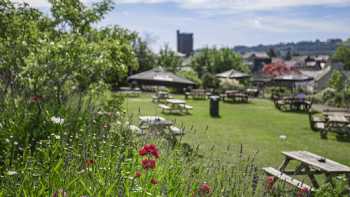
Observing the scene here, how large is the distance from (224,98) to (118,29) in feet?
56.7

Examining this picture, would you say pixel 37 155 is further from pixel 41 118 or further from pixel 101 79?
pixel 101 79

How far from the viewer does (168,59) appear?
45.3 metres

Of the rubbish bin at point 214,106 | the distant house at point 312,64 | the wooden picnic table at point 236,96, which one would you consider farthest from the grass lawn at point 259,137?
the distant house at point 312,64

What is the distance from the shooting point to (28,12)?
7887 mm

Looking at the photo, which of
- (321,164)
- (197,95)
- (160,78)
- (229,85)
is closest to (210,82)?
(229,85)

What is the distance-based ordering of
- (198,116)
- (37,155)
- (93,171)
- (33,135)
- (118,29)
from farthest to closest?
(198,116), (118,29), (33,135), (37,155), (93,171)

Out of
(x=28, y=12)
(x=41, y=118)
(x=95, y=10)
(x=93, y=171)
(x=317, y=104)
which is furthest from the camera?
(x=317, y=104)

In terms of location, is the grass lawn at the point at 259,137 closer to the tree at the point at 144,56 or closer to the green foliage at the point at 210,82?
the green foliage at the point at 210,82

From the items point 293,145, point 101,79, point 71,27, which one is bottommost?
point 293,145

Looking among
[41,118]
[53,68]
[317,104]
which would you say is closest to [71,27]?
[53,68]

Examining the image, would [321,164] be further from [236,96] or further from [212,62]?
[212,62]

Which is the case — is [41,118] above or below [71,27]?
below

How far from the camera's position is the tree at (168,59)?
44938 millimetres

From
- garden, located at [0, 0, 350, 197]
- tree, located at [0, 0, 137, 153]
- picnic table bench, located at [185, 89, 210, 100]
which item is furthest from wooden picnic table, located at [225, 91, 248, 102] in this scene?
tree, located at [0, 0, 137, 153]
